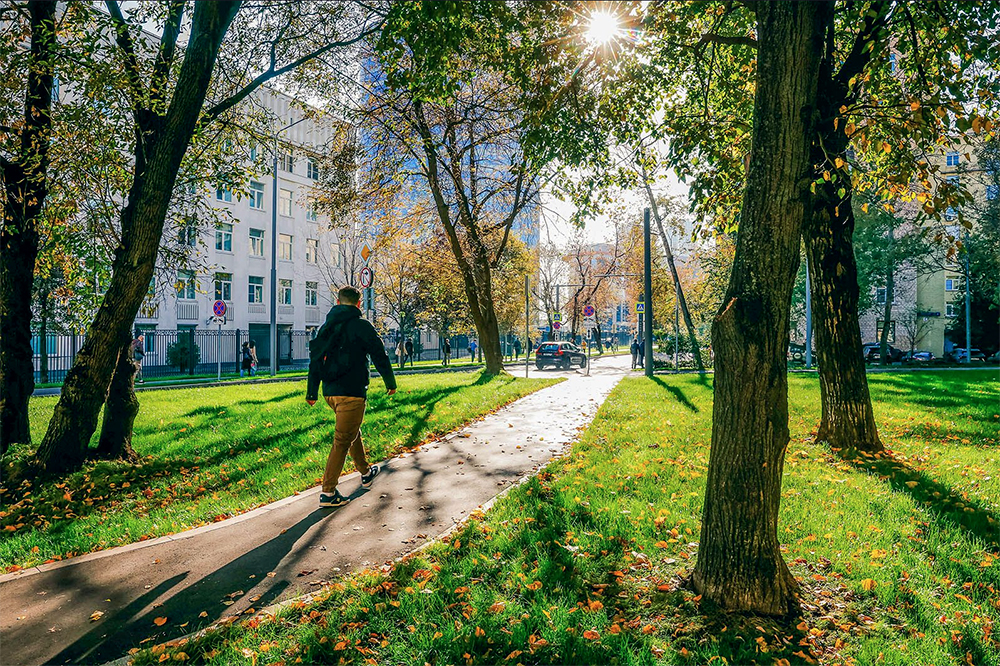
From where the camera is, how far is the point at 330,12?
32.9 ft

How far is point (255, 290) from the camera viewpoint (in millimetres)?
41562

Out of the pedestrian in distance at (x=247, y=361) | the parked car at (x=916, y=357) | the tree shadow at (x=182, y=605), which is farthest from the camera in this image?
the parked car at (x=916, y=357)

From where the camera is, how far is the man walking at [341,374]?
20.2ft

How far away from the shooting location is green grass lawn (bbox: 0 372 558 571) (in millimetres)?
5777

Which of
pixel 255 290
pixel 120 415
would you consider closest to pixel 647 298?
pixel 120 415

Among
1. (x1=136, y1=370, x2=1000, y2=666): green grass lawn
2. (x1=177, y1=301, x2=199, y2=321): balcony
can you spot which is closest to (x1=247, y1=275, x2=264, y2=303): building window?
(x1=177, y1=301, x2=199, y2=321): balcony

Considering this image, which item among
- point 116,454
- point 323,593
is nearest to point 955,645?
point 323,593

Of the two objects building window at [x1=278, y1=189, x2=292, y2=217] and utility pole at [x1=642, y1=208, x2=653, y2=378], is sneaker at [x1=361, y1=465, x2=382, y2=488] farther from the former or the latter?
building window at [x1=278, y1=189, x2=292, y2=217]

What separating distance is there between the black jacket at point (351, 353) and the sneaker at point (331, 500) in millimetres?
1029

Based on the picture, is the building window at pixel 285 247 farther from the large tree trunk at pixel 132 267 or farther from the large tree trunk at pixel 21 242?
the large tree trunk at pixel 132 267

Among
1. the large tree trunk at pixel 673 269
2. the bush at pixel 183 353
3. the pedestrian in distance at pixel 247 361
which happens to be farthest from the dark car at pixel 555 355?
the bush at pixel 183 353

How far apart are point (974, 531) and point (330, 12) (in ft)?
36.5

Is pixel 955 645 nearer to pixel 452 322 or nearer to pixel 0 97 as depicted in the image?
pixel 0 97

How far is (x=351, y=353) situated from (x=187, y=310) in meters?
34.7
